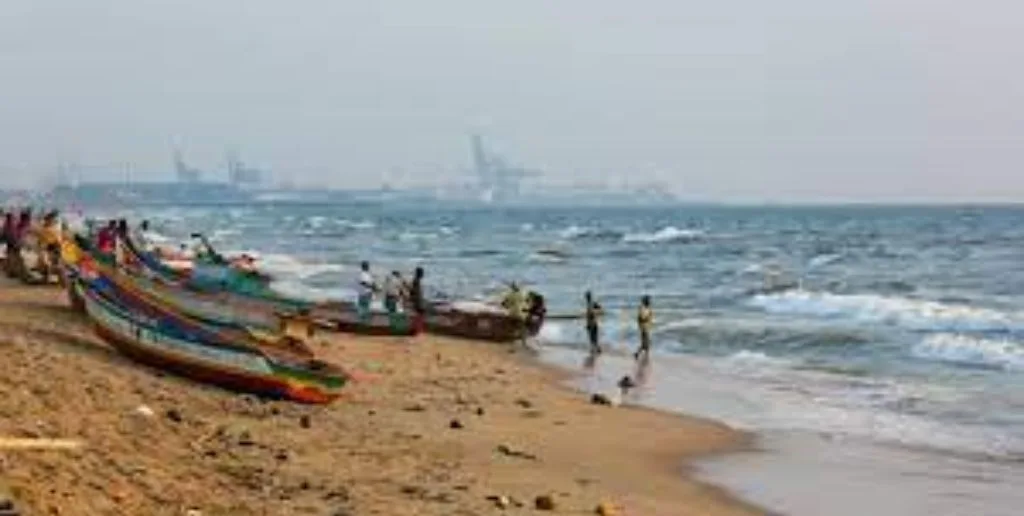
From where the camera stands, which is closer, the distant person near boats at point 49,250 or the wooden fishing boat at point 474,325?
the distant person near boats at point 49,250

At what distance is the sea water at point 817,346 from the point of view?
15531 millimetres

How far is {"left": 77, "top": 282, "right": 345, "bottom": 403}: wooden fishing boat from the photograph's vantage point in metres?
16.4

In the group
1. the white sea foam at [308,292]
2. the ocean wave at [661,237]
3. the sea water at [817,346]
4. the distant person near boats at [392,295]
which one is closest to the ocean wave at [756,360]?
the sea water at [817,346]

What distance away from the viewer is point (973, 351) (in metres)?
29.2

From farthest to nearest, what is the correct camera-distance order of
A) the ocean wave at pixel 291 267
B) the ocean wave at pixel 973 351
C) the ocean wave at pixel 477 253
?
the ocean wave at pixel 477 253
the ocean wave at pixel 291 267
the ocean wave at pixel 973 351

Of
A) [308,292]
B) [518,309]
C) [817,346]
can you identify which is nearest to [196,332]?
[518,309]

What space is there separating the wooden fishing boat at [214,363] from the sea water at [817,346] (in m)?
4.37

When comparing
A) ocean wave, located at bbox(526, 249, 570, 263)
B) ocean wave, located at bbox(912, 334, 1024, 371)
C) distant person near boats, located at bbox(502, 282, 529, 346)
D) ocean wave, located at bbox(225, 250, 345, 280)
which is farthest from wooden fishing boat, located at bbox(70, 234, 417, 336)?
ocean wave, located at bbox(526, 249, 570, 263)

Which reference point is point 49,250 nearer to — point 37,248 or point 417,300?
point 37,248

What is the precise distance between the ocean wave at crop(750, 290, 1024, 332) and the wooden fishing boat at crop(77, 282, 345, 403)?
831 inches

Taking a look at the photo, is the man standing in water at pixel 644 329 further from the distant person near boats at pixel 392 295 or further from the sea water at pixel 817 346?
the distant person near boats at pixel 392 295

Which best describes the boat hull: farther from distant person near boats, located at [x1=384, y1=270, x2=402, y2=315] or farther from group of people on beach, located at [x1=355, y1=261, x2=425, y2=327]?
distant person near boats, located at [x1=384, y1=270, x2=402, y2=315]

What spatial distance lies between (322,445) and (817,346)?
19.1m

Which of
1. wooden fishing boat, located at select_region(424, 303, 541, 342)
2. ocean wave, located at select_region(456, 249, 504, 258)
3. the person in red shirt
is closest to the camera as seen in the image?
the person in red shirt
